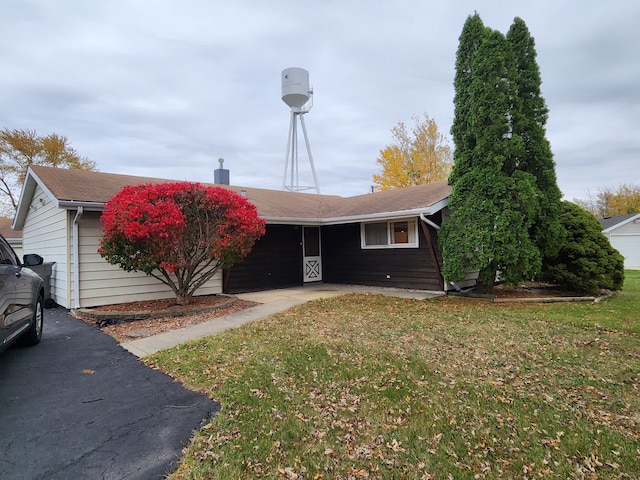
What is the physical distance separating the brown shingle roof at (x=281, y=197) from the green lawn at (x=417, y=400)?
4.69 meters

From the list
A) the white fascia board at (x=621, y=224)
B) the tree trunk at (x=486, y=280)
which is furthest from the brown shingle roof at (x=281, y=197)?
the white fascia board at (x=621, y=224)

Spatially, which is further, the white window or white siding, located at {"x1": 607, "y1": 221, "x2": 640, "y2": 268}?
white siding, located at {"x1": 607, "y1": 221, "x2": 640, "y2": 268}

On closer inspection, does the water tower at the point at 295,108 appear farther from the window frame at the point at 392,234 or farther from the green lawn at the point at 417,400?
the green lawn at the point at 417,400

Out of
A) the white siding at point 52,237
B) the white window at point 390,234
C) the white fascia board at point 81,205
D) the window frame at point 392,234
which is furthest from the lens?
the white window at point 390,234

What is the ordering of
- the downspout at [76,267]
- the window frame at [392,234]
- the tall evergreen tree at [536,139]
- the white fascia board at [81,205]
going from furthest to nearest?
1. the window frame at [392,234]
2. the tall evergreen tree at [536,139]
3. the downspout at [76,267]
4. the white fascia board at [81,205]

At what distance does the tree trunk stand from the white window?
1.86 meters

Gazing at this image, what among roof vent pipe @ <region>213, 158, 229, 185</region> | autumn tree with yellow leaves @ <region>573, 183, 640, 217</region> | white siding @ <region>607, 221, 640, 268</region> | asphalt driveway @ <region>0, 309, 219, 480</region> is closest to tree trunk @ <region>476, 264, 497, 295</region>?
asphalt driveway @ <region>0, 309, 219, 480</region>

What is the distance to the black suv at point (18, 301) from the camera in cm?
379

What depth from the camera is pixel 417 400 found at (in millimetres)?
3184

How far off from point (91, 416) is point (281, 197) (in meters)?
11.0

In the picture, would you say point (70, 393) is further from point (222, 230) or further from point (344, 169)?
point (344, 169)

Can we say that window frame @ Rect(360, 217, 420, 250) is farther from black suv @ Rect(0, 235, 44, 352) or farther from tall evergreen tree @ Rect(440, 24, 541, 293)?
black suv @ Rect(0, 235, 44, 352)

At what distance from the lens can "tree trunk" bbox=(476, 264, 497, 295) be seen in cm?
871

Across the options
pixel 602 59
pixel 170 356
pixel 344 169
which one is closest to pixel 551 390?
pixel 170 356
